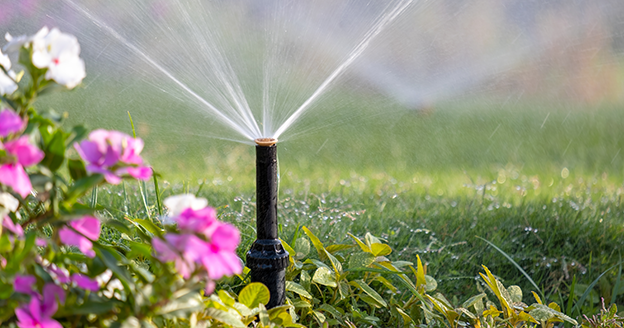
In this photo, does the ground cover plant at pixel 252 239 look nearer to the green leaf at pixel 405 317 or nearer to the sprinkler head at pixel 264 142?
the green leaf at pixel 405 317

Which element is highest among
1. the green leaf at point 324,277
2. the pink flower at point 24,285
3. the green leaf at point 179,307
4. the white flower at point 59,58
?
the white flower at point 59,58

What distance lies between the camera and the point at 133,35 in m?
5.11

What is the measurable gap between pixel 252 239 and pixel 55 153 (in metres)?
1.18

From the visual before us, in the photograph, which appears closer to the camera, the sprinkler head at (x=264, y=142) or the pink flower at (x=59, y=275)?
the pink flower at (x=59, y=275)

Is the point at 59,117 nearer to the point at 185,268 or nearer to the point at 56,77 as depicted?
the point at 56,77

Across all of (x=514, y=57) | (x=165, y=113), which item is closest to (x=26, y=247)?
(x=165, y=113)

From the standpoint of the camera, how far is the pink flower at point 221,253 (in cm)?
86

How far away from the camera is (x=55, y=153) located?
3.16 ft

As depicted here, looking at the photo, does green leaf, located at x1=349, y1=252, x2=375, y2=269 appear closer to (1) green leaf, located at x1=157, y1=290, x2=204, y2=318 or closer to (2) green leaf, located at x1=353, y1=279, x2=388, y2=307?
(2) green leaf, located at x1=353, y1=279, x2=388, y2=307

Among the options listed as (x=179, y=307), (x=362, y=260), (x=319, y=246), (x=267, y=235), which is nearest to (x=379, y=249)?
(x=362, y=260)

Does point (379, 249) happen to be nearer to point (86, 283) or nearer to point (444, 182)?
point (86, 283)

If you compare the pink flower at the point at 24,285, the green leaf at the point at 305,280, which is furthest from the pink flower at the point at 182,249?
the green leaf at the point at 305,280

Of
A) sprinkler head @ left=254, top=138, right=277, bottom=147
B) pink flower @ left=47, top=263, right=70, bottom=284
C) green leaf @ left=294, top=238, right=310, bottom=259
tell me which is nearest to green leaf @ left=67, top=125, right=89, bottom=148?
pink flower @ left=47, top=263, right=70, bottom=284

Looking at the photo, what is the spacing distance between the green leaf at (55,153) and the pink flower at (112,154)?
3 centimetres
